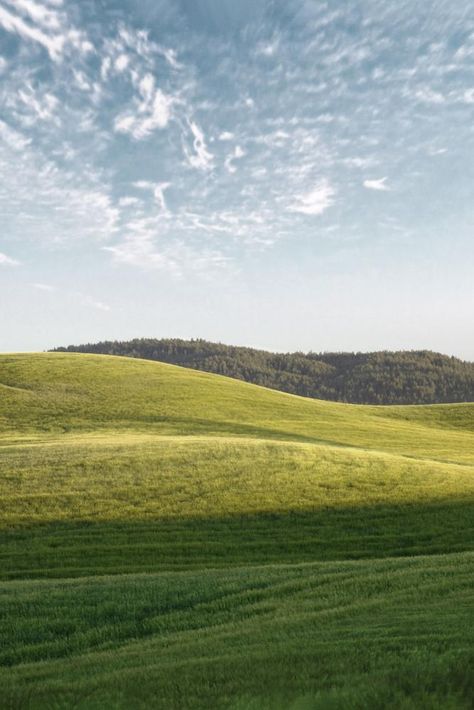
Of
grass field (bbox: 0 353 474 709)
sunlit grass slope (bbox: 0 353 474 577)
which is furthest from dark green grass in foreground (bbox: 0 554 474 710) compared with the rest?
sunlit grass slope (bbox: 0 353 474 577)

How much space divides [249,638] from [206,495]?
66.8 feet

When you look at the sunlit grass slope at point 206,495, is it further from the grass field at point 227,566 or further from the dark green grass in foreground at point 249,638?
the dark green grass in foreground at point 249,638

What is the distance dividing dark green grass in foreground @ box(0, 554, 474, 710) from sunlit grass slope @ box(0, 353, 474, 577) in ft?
21.3

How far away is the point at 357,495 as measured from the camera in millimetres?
28859

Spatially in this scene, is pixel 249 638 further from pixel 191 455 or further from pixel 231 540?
pixel 191 455

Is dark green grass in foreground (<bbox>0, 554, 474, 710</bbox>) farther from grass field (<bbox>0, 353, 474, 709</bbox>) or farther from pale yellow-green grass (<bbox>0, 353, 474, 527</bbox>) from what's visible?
pale yellow-green grass (<bbox>0, 353, 474, 527</bbox>)

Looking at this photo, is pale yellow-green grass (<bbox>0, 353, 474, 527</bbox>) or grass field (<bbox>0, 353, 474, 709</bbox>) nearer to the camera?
grass field (<bbox>0, 353, 474, 709</bbox>)

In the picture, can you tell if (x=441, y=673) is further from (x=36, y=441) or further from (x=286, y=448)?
(x=36, y=441)

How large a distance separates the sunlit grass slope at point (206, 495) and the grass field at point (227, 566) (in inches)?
5.4

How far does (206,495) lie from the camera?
28109mm

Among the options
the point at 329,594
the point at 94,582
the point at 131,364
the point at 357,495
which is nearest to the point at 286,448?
the point at 357,495

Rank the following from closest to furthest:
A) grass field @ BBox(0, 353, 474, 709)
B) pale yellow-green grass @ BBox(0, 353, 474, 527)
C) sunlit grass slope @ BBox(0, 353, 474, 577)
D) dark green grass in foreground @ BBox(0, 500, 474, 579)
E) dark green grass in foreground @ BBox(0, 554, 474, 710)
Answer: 1. dark green grass in foreground @ BBox(0, 554, 474, 710)
2. grass field @ BBox(0, 353, 474, 709)
3. dark green grass in foreground @ BBox(0, 500, 474, 579)
4. sunlit grass slope @ BBox(0, 353, 474, 577)
5. pale yellow-green grass @ BBox(0, 353, 474, 527)

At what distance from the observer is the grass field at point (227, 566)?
5816mm

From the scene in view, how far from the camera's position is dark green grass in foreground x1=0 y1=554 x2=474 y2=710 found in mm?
5309
